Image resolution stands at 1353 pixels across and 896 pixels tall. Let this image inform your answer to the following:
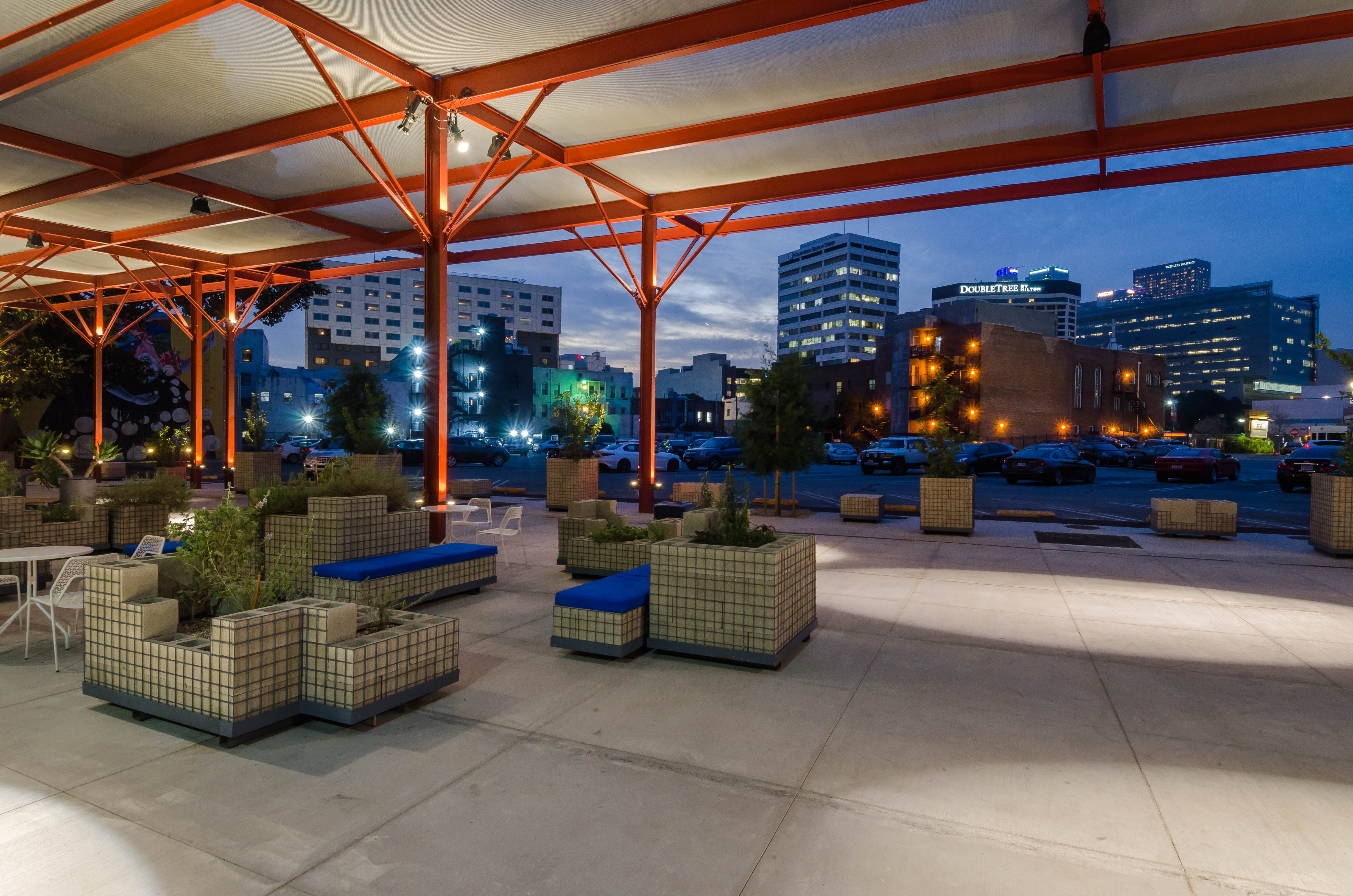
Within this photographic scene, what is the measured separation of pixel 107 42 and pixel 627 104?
6.19 m

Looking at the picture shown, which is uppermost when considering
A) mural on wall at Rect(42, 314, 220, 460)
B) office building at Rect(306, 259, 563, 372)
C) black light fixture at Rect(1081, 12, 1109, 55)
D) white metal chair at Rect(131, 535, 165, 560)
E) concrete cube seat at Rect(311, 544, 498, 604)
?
office building at Rect(306, 259, 563, 372)

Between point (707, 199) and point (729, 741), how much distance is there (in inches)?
462

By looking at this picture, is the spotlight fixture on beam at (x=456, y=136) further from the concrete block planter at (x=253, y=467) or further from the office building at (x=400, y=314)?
the office building at (x=400, y=314)

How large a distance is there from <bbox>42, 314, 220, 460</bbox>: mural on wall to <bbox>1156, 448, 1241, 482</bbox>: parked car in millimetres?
39211

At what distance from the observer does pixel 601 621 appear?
525cm

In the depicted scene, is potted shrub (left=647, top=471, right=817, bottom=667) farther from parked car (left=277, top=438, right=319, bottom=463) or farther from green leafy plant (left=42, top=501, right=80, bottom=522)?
parked car (left=277, top=438, right=319, bottom=463)

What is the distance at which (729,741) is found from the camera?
3.85m

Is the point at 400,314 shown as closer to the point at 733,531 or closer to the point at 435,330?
the point at 435,330

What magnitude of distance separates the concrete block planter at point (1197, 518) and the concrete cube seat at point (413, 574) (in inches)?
461

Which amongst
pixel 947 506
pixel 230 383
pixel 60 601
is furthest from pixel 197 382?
pixel 947 506

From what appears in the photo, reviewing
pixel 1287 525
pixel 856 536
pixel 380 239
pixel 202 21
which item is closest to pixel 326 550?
pixel 202 21

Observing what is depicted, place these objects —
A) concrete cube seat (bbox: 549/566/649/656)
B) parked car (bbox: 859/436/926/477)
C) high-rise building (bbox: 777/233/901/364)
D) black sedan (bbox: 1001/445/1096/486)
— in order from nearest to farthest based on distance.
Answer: concrete cube seat (bbox: 549/566/649/656), black sedan (bbox: 1001/445/1096/486), parked car (bbox: 859/436/926/477), high-rise building (bbox: 777/233/901/364)

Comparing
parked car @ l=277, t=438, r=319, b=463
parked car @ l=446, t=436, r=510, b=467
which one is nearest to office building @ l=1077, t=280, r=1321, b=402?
parked car @ l=446, t=436, r=510, b=467

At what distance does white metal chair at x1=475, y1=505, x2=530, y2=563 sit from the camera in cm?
909
